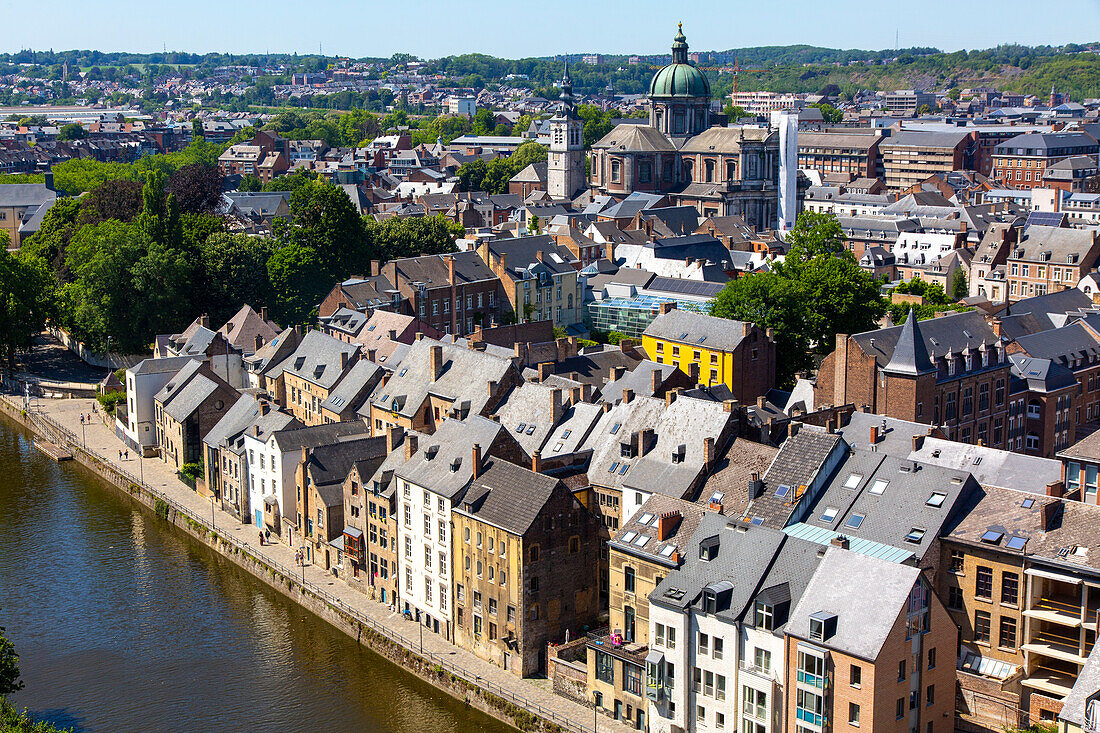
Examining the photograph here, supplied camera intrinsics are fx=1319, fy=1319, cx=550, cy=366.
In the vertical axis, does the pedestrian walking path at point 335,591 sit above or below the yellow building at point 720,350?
below

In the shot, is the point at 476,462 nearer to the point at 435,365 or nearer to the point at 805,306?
the point at 435,365

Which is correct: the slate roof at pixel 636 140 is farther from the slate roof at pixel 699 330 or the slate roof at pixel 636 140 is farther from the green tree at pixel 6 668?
the green tree at pixel 6 668

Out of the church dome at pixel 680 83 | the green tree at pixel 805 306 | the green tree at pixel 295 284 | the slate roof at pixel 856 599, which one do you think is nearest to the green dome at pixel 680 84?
the church dome at pixel 680 83

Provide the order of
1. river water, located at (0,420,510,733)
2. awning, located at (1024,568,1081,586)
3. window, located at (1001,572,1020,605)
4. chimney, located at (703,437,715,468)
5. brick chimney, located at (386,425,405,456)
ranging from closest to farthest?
awning, located at (1024,568,1081,586)
window, located at (1001,572,1020,605)
river water, located at (0,420,510,733)
chimney, located at (703,437,715,468)
brick chimney, located at (386,425,405,456)

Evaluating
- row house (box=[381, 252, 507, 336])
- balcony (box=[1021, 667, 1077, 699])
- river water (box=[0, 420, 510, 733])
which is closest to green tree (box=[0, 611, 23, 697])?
river water (box=[0, 420, 510, 733])

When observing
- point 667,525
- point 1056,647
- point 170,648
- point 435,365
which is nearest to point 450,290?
point 435,365

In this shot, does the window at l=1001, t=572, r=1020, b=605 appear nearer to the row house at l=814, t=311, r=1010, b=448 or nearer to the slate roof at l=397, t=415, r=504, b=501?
the slate roof at l=397, t=415, r=504, b=501

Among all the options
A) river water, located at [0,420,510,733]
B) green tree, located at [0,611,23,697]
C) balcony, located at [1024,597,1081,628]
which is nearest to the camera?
balcony, located at [1024,597,1081,628]

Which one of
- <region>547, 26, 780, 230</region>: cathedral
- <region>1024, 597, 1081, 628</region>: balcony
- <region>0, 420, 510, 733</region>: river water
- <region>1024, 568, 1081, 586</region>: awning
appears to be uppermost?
<region>547, 26, 780, 230</region>: cathedral
